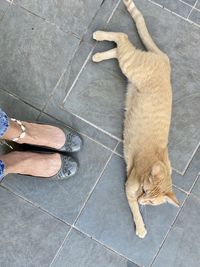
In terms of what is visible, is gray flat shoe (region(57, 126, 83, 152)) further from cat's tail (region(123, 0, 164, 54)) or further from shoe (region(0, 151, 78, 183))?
cat's tail (region(123, 0, 164, 54))

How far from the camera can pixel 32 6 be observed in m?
2.82

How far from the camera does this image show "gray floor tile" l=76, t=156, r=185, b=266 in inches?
106

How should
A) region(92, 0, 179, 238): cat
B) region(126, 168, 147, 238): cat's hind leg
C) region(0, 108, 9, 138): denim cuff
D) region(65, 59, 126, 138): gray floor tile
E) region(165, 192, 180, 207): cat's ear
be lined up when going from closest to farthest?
region(0, 108, 9, 138): denim cuff < region(165, 192, 180, 207): cat's ear < region(92, 0, 179, 238): cat < region(126, 168, 147, 238): cat's hind leg < region(65, 59, 126, 138): gray floor tile

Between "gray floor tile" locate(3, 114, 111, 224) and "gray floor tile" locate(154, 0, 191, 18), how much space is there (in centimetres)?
103

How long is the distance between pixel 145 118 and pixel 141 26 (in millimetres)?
628

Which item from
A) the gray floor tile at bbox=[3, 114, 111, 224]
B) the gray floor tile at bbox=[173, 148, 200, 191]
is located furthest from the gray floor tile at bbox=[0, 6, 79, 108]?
the gray floor tile at bbox=[173, 148, 200, 191]

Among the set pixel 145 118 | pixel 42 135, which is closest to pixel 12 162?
pixel 42 135

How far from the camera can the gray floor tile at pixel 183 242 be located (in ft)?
8.79

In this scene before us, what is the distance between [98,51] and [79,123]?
1.61 ft

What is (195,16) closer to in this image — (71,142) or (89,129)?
(89,129)

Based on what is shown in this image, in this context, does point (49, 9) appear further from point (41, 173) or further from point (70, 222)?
point (70, 222)

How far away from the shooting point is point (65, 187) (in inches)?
108

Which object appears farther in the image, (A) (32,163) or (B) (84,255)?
(B) (84,255)

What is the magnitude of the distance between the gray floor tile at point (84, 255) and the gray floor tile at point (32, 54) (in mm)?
916
